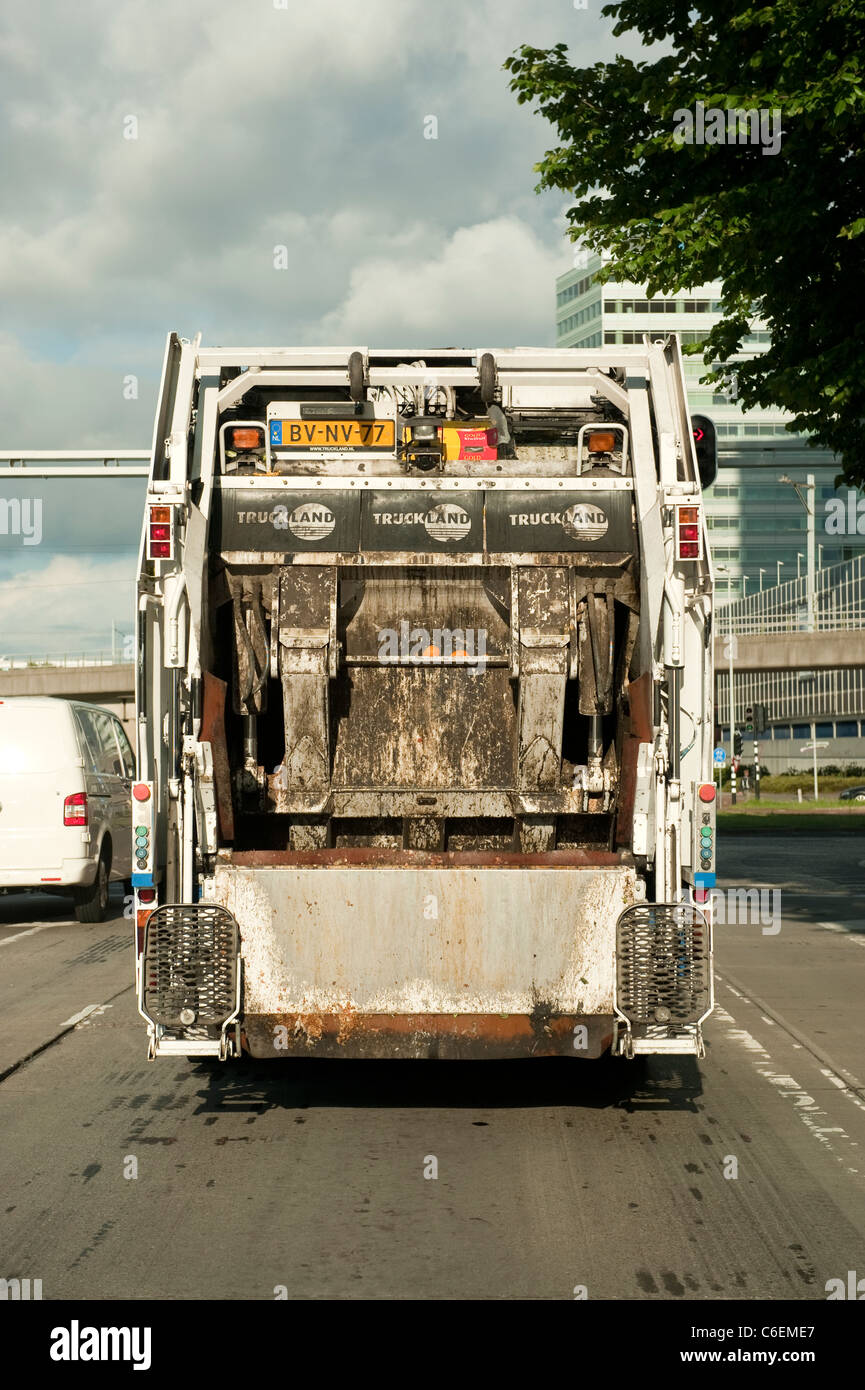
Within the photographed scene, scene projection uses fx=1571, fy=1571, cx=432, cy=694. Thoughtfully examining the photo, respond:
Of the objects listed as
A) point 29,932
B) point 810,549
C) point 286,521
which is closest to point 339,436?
point 286,521

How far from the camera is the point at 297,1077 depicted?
26.1ft

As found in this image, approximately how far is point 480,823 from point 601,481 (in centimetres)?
183

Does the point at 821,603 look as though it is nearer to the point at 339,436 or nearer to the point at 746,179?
the point at 746,179

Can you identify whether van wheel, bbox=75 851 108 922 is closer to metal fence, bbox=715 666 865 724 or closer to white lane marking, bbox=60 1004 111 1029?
white lane marking, bbox=60 1004 111 1029

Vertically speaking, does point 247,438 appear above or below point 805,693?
below

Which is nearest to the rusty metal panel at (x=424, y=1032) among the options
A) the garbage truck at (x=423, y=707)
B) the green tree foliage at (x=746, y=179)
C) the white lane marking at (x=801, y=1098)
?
the garbage truck at (x=423, y=707)

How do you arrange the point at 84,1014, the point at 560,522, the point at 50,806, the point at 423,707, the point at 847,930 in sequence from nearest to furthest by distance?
the point at 560,522
the point at 423,707
the point at 84,1014
the point at 847,930
the point at 50,806

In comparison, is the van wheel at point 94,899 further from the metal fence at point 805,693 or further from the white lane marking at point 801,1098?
the metal fence at point 805,693

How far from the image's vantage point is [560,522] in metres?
7.91

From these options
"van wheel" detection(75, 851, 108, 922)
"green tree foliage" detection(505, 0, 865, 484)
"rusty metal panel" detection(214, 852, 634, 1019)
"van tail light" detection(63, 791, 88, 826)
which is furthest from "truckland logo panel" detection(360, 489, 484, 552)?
"van wheel" detection(75, 851, 108, 922)

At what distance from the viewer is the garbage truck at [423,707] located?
6641 mm

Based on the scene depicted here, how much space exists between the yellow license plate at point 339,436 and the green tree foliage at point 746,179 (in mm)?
5319

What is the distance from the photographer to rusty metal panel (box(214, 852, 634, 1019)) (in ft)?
21.8

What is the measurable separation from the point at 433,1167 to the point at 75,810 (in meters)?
9.41
